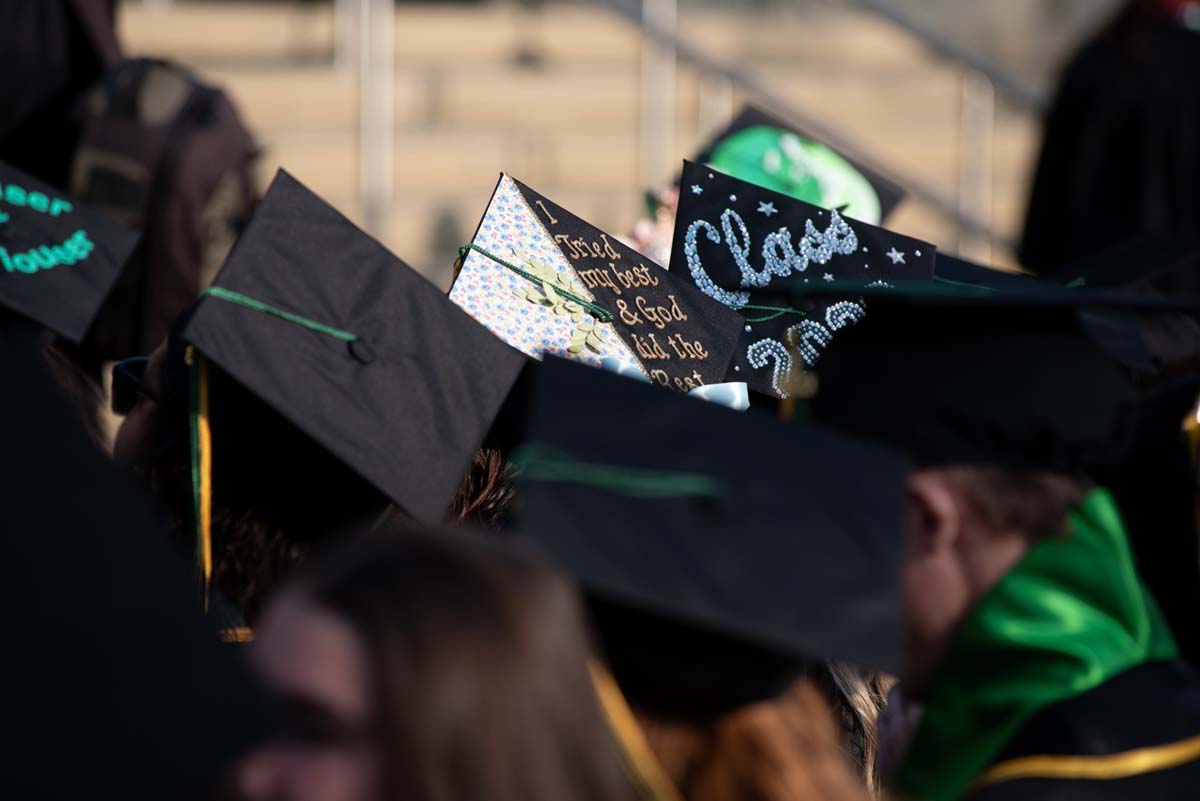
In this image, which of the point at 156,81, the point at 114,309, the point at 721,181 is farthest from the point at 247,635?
the point at 156,81

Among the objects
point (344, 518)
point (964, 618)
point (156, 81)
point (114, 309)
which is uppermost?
point (964, 618)

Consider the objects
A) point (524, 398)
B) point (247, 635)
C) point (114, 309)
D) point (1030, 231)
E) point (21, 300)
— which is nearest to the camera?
point (247, 635)

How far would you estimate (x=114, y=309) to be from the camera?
5.16 meters

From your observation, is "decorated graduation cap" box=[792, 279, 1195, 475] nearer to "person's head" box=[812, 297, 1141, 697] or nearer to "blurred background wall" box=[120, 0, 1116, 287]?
"person's head" box=[812, 297, 1141, 697]

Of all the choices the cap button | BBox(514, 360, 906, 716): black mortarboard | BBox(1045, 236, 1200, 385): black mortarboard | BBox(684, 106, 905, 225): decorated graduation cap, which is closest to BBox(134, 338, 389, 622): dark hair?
the cap button

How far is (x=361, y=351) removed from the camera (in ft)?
7.63

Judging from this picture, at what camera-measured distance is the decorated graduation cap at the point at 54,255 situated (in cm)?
297

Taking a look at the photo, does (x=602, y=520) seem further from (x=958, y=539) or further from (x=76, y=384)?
(x=76, y=384)

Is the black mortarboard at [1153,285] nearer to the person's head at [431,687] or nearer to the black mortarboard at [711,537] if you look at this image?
the black mortarboard at [711,537]

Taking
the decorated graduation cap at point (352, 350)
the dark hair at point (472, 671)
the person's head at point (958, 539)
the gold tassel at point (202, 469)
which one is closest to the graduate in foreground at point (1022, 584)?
the person's head at point (958, 539)

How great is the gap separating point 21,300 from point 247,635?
0.98 m

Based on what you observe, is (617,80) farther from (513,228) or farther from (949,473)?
(949,473)

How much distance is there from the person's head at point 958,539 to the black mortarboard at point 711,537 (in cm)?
12

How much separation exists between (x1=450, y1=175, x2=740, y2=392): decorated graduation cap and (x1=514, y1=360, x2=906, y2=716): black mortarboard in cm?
92
